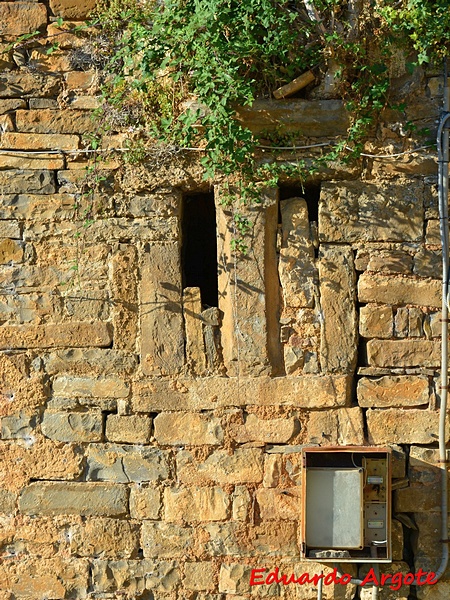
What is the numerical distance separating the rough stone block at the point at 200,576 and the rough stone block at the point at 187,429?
2.01ft

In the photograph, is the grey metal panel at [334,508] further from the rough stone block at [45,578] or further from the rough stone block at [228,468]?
the rough stone block at [45,578]

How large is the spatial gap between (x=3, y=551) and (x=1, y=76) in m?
2.52

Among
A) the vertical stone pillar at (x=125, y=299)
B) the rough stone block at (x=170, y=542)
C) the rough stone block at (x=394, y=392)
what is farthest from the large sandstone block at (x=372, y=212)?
the rough stone block at (x=170, y=542)

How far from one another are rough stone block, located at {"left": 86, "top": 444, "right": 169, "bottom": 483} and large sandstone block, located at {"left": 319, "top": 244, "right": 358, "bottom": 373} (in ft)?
3.25

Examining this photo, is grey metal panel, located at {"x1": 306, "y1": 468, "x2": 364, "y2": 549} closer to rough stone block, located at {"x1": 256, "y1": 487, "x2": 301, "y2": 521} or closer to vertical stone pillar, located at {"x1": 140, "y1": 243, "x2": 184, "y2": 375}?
rough stone block, located at {"x1": 256, "y1": 487, "x2": 301, "y2": 521}

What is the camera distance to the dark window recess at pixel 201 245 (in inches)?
223

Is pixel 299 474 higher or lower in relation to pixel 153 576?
higher

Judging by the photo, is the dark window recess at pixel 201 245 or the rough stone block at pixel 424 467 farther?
the dark window recess at pixel 201 245

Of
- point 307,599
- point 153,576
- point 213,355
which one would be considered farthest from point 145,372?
point 307,599

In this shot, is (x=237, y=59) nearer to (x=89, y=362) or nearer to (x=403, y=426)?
(x=89, y=362)

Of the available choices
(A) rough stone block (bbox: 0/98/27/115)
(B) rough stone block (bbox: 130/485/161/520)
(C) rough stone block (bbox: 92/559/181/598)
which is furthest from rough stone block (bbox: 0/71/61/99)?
(C) rough stone block (bbox: 92/559/181/598)

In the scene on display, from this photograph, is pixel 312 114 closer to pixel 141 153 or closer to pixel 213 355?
pixel 141 153

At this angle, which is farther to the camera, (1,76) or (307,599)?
(1,76)

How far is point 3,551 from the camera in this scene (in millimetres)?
5094
